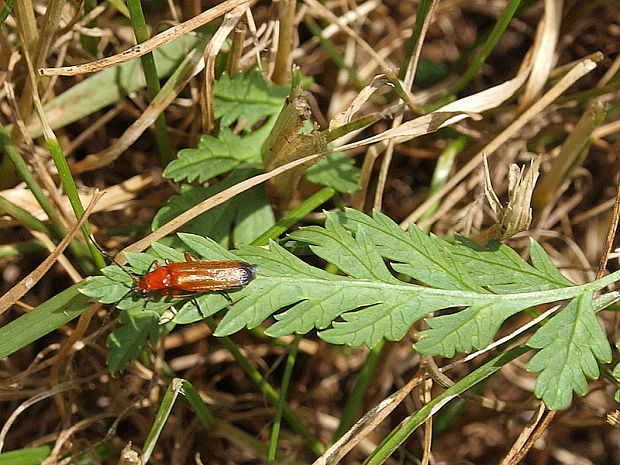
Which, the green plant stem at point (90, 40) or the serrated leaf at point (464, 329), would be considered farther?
the green plant stem at point (90, 40)

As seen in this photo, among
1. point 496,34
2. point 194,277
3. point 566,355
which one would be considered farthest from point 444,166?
point 194,277

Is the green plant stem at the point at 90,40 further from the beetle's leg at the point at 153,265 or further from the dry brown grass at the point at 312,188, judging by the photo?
the beetle's leg at the point at 153,265

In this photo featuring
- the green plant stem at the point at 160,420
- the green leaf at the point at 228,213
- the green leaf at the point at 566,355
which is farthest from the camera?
the green leaf at the point at 228,213

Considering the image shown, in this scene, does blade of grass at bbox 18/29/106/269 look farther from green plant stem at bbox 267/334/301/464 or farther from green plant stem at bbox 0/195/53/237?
green plant stem at bbox 267/334/301/464

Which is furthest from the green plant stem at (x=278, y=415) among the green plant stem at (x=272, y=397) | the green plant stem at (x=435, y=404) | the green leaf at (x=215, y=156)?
the green leaf at (x=215, y=156)

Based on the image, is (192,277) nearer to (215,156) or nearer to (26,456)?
(215,156)
